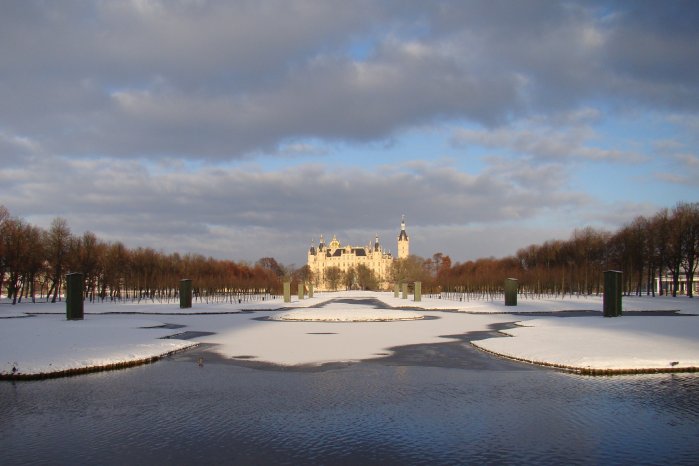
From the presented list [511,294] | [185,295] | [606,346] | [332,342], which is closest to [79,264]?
[185,295]

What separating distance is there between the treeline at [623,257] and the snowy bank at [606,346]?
4749 centimetres

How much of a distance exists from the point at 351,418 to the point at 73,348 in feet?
45.4

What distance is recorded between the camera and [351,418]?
1292 cm

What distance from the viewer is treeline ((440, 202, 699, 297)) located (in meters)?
73.1

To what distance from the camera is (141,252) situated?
96438mm

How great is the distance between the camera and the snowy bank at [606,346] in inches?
742

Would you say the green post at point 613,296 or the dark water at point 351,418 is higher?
the green post at point 613,296

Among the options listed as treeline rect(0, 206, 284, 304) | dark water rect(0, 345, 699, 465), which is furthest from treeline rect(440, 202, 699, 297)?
dark water rect(0, 345, 699, 465)

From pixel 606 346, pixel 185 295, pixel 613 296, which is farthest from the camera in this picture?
pixel 185 295

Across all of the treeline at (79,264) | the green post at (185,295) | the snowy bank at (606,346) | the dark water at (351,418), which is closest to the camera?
the dark water at (351,418)

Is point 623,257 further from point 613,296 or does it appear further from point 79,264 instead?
point 79,264

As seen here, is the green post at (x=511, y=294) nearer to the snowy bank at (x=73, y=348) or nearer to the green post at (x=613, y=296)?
the green post at (x=613, y=296)

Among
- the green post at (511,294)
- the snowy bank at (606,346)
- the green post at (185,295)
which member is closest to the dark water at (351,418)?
the snowy bank at (606,346)

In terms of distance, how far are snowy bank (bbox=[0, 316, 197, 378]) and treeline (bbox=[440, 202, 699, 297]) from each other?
60.5m
